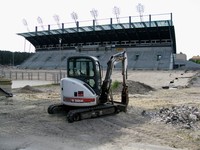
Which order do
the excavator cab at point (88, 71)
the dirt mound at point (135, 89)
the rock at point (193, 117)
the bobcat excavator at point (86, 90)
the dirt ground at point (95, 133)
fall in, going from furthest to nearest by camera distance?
1. the dirt mound at point (135, 89)
2. the rock at point (193, 117)
3. the excavator cab at point (88, 71)
4. the bobcat excavator at point (86, 90)
5. the dirt ground at point (95, 133)

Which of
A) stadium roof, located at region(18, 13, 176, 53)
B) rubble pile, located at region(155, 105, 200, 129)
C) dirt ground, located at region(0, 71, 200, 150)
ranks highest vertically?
stadium roof, located at region(18, 13, 176, 53)

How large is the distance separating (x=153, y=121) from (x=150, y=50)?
73087 millimetres

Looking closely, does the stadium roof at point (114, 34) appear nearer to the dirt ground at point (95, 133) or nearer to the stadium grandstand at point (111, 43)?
the stadium grandstand at point (111, 43)

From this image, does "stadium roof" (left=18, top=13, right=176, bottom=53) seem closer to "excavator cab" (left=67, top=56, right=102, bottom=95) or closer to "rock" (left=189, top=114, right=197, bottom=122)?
"rock" (left=189, top=114, right=197, bottom=122)

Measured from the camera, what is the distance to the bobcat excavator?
1124 cm

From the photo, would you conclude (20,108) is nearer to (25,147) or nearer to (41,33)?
(25,147)

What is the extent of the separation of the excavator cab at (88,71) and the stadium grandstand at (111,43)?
204ft

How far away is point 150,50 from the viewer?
83.7m

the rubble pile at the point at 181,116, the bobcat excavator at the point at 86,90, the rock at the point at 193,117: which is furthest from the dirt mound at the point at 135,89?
the rock at the point at 193,117

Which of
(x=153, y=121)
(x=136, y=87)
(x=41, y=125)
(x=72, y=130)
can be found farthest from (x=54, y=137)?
(x=136, y=87)

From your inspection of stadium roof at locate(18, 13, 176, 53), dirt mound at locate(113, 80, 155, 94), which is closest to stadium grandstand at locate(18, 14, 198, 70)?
stadium roof at locate(18, 13, 176, 53)

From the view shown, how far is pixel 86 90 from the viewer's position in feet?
36.8

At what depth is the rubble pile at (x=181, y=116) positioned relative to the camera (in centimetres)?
1133

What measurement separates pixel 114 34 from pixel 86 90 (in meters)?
77.8
